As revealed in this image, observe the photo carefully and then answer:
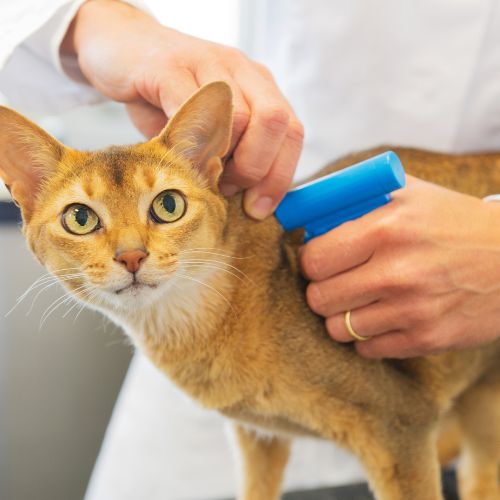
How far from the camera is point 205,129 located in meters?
0.83

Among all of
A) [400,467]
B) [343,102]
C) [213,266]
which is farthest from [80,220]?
[343,102]

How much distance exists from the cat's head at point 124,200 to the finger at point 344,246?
0.14 metres

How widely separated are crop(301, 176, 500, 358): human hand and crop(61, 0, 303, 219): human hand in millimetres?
122

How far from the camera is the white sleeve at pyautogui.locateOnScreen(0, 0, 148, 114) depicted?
3.32 feet

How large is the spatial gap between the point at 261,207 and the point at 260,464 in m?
0.53

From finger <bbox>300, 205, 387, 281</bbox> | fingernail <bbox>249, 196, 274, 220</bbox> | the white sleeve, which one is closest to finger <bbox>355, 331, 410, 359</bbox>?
finger <bbox>300, 205, 387, 281</bbox>

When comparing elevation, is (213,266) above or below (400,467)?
above

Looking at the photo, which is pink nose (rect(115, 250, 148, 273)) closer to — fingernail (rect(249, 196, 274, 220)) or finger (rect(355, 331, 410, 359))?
fingernail (rect(249, 196, 274, 220))

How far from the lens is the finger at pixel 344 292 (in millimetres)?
863

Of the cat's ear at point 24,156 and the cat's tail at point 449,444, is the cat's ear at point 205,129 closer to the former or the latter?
the cat's ear at point 24,156

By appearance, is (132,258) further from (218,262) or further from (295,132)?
(295,132)

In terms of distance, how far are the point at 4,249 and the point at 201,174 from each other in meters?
1.30

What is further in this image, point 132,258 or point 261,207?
point 261,207

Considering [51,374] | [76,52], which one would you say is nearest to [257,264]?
A: [76,52]
